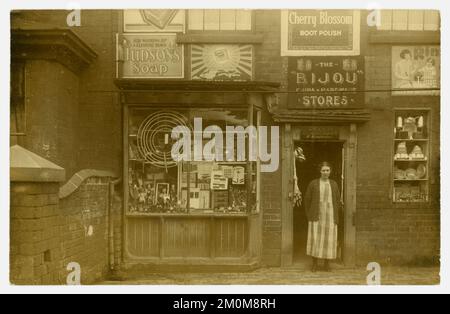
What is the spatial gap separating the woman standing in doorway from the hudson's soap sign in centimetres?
110

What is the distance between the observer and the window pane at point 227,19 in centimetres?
765

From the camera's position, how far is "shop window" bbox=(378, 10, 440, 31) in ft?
24.8

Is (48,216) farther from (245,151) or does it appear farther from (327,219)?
(327,219)

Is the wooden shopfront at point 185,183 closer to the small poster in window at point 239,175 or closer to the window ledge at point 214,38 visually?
the small poster in window at point 239,175

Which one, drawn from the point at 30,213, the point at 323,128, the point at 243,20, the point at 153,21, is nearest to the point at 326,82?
the point at 323,128

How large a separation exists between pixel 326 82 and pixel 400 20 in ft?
4.93

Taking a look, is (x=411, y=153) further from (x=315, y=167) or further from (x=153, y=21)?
(x=153, y=21)

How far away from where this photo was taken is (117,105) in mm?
7742

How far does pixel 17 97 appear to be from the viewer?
6.85 m

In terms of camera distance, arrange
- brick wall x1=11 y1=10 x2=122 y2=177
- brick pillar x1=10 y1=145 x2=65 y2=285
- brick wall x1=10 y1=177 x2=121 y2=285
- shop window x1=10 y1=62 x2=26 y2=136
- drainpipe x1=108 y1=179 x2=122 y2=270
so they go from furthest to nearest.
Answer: drainpipe x1=108 y1=179 x2=122 y2=270
brick wall x1=11 y1=10 x2=122 y2=177
shop window x1=10 y1=62 x2=26 y2=136
brick wall x1=10 y1=177 x2=121 y2=285
brick pillar x1=10 y1=145 x2=65 y2=285

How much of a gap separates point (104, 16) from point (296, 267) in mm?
4968

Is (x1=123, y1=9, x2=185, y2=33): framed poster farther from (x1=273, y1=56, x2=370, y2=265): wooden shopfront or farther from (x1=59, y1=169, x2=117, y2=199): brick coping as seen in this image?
(x1=59, y1=169, x2=117, y2=199): brick coping

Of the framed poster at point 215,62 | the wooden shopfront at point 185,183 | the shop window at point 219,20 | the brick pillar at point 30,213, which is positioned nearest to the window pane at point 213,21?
the shop window at point 219,20

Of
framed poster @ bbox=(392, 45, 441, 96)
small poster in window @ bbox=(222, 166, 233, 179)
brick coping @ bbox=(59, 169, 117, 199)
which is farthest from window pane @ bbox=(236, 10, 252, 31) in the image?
brick coping @ bbox=(59, 169, 117, 199)
